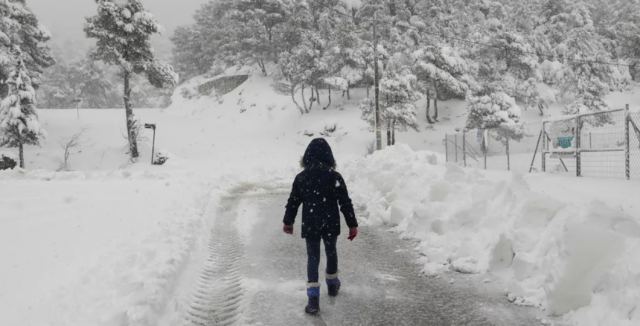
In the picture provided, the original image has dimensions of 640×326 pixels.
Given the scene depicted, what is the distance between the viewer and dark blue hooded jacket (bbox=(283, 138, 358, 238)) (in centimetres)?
507

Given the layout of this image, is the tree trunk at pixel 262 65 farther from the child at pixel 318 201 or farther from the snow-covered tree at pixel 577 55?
the child at pixel 318 201

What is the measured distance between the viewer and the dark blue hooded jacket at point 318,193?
5.07 meters

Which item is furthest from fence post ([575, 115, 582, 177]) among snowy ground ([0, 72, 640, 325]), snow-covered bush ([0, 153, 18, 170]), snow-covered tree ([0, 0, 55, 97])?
snow-covered bush ([0, 153, 18, 170])

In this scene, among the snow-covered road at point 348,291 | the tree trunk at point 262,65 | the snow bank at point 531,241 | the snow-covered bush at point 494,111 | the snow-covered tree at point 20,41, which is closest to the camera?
the snow bank at point 531,241

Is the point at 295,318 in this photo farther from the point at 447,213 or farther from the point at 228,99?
the point at 228,99

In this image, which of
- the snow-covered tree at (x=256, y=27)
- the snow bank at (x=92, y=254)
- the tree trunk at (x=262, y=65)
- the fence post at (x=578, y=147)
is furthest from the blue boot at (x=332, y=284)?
the tree trunk at (x=262, y=65)

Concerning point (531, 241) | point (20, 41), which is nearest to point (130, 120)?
point (20, 41)

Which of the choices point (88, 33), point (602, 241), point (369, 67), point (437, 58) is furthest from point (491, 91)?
point (602, 241)

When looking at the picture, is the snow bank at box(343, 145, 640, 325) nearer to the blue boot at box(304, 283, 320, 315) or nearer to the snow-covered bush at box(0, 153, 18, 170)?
the blue boot at box(304, 283, 320, 315)

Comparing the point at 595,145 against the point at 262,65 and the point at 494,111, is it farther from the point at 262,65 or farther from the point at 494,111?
the point at 262,65

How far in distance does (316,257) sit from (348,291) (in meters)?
0.74

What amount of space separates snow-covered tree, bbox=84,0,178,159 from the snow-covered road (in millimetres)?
24661

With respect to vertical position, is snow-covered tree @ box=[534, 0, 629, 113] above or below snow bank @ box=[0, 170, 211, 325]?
above

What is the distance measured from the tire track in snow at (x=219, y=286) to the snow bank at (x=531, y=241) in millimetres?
2622
